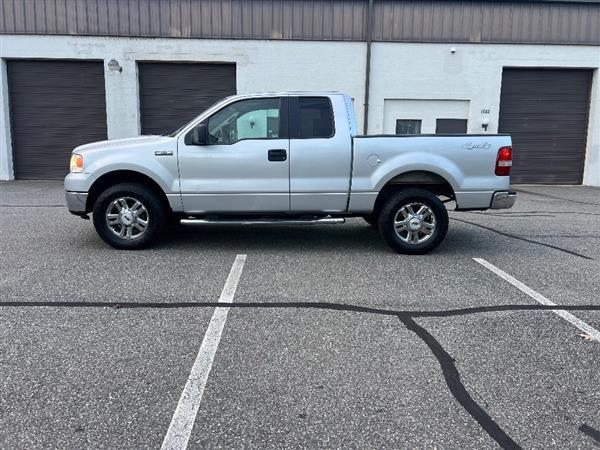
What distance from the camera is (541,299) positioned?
16.4 ft

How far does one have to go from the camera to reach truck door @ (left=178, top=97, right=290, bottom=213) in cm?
650

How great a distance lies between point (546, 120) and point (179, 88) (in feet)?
38.5

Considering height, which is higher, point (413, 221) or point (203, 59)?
point (203, 59)

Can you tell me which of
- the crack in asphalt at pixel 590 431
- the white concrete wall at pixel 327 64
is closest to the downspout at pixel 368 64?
the white concrete wall at pixel 327 64

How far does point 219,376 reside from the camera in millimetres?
3365

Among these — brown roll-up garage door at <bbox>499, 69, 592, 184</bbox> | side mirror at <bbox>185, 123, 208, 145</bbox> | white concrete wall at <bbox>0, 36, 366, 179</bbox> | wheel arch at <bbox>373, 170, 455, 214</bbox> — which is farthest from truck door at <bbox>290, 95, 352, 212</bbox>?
brown roll-up garage door at <bbox>499, 69, 592, 184</bbox>

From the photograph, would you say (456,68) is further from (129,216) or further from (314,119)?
(129,216)

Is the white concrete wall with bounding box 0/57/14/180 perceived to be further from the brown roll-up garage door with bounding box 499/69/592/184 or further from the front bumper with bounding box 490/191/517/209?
the brown roll-up garage door with bounding box 499/69/592/184

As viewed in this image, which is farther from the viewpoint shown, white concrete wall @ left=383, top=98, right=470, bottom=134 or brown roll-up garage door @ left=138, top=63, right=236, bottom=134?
white concrete wall @ left=383, top=98, right=470, bottom=134

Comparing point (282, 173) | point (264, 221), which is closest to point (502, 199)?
point (282, 173)

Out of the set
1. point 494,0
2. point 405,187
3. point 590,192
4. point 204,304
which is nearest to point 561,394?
point 204,304

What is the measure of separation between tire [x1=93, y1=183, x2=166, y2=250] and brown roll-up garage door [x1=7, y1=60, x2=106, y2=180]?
414 inches

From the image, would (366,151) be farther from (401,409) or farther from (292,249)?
(401,409)

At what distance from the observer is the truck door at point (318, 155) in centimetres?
652
